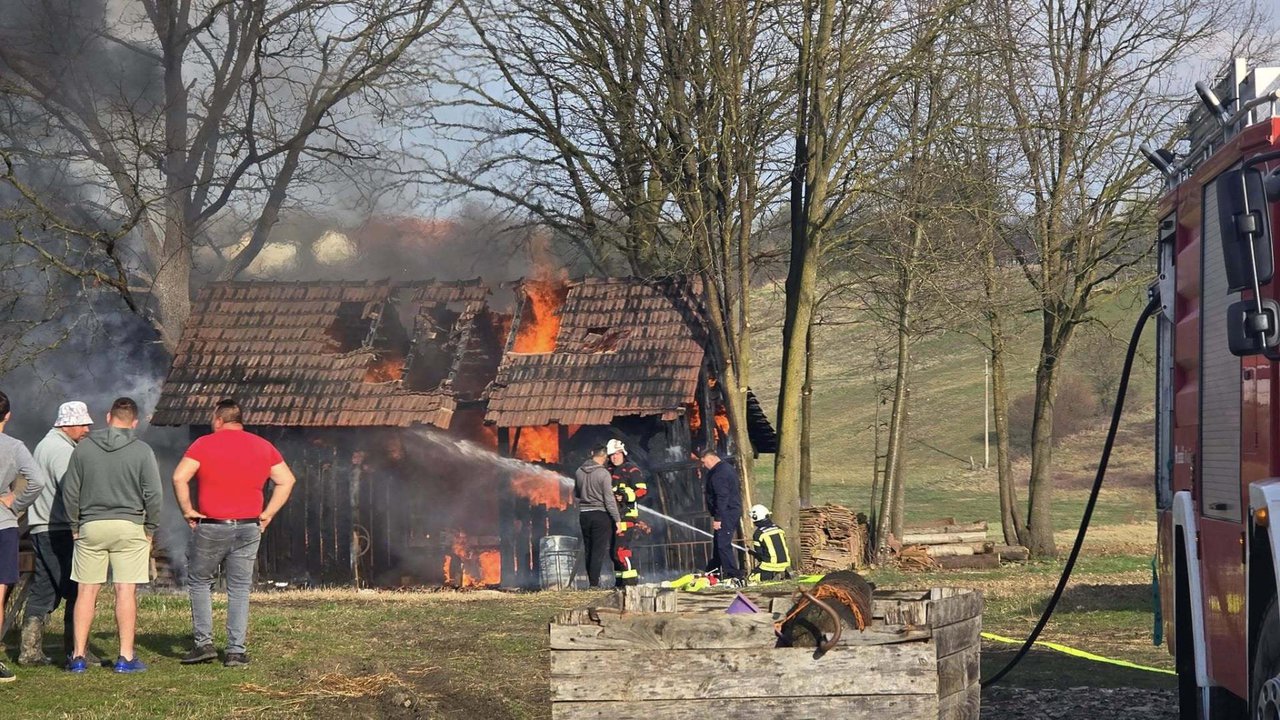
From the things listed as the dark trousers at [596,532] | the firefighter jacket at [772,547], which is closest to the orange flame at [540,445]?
the dark trousers at [596,532]

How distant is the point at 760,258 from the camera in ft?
88.1

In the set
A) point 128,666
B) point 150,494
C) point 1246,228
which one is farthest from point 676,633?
point 128,666

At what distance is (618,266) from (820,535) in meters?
7.58

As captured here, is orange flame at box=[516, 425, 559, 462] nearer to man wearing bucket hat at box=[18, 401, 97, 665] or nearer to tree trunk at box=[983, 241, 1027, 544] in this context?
tree trunk at box=[983, 241, 1027, 544]

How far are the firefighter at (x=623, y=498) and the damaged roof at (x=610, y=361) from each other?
11.3 ft

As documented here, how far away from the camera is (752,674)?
6621mm

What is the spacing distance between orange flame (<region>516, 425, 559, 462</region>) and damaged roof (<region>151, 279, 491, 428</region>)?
1059mm

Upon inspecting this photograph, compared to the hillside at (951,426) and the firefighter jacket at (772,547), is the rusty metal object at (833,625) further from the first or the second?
the hillside at (951,426)

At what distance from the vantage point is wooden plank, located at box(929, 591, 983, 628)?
7268 mm

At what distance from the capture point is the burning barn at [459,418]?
73.9ft

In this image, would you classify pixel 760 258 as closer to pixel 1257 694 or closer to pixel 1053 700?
pixel 1053 700

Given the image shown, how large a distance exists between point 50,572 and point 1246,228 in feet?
27.3

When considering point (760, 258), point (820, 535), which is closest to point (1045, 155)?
point (760, 258)

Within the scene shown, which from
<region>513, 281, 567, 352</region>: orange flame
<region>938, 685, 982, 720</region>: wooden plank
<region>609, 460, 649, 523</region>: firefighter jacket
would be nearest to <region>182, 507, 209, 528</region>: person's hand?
<region>938, 685, 982, 720</region>: wooden plank
